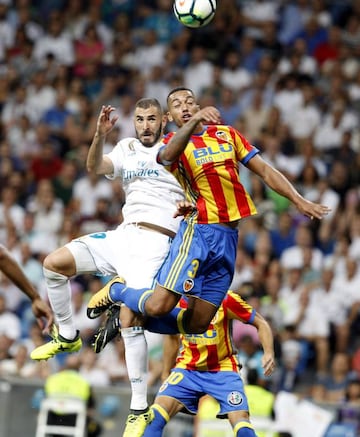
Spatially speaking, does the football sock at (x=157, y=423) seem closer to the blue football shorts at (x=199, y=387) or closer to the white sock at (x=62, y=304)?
the blue football shorts at (x=199, y=387)

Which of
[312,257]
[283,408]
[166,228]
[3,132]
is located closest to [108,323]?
[166,228]

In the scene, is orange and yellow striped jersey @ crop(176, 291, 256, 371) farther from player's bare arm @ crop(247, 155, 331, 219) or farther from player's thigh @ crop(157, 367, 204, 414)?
player's bare arm @ crop(247, 155, 331, 219)

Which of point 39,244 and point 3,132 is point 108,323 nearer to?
point 39,244

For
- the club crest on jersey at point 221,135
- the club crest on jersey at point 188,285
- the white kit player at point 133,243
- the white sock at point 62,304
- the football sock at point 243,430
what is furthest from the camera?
the football sock at point 243,430

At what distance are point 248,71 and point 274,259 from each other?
12.9 feet

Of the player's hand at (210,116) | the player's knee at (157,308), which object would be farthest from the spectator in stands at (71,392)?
the player's hand at (210,116)

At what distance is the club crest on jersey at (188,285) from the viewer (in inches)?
353

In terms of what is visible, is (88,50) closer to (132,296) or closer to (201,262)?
(132,296)

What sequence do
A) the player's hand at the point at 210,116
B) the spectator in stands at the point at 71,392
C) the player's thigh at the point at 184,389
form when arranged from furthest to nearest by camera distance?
the spectator in stands at the point at 71,392
the player's thigh at the point at 184,389
the player's hand at the point at 210,116

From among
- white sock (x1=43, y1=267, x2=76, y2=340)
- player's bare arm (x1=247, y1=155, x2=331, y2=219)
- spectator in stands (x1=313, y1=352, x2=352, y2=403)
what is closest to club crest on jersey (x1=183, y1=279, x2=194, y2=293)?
player's bare arm (x1=247, y1=155, x2=331, y2=219)

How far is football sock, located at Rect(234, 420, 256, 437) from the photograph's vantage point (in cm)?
999

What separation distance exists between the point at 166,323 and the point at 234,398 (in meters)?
1.33

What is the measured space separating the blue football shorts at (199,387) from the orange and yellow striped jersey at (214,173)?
6.39ft

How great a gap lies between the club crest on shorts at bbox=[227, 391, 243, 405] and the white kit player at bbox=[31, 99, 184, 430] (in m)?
1.17
